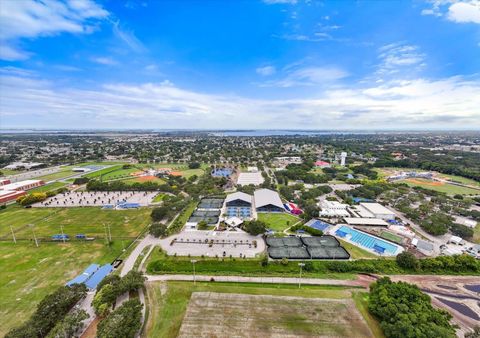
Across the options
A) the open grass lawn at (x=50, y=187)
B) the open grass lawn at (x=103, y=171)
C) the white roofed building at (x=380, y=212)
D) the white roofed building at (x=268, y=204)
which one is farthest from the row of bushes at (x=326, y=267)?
the open grass lawn at (x=103, y=171)

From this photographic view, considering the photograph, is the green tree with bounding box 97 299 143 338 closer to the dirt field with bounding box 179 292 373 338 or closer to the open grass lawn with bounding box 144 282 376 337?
the open grass lawn with bounding box 144 282 376 337

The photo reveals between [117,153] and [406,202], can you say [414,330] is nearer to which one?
[406,202]

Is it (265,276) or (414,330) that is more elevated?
(414,330)

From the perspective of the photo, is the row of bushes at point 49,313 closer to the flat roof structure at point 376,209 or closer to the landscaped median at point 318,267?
the landscaped median at point 318,267

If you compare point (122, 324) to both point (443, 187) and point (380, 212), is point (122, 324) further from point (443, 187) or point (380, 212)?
point (443, 187)

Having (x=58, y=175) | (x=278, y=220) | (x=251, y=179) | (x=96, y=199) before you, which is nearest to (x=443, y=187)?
(x=251, y=179)

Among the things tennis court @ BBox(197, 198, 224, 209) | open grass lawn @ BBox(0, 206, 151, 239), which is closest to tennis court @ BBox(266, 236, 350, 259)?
tennis court @ BBox(197, 198, 224, 209)

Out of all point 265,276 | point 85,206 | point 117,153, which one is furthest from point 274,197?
point 117,153
